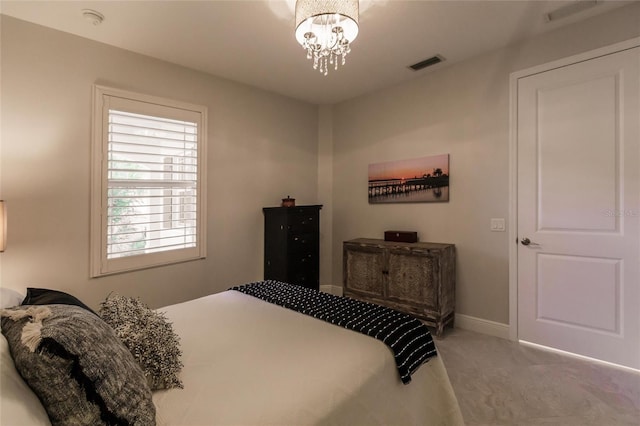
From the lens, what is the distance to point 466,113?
3113 mm

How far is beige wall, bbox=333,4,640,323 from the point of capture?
2645 mm

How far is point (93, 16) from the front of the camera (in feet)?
7.36

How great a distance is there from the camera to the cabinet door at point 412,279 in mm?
2933

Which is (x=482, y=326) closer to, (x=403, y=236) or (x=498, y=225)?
(x=498, y=225)

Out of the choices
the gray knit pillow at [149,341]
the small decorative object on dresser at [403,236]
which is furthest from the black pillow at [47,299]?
the small decorative object on dresser at [403,236]

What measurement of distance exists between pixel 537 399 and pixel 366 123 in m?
3.15

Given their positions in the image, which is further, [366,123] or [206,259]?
[366,123]

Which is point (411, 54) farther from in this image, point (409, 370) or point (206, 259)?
point (206, 259)

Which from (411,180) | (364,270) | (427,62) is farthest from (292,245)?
(427,62)

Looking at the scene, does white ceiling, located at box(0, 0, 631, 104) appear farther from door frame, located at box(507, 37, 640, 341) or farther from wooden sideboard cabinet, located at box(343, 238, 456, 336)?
wooden sideboard cabinet, located at box(343, 238, 456, 336)

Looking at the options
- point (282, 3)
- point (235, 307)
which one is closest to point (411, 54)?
point (282, 3)

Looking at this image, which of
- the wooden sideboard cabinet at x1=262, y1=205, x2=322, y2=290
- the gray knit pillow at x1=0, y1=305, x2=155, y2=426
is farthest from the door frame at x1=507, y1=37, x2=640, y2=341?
the gray knit pillow at x1=0, y1=305, x2=155, y2=426

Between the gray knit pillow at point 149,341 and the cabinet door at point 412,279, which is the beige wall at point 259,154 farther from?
the gray knit pillow at point 149,341

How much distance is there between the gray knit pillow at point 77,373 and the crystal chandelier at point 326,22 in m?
1.76
